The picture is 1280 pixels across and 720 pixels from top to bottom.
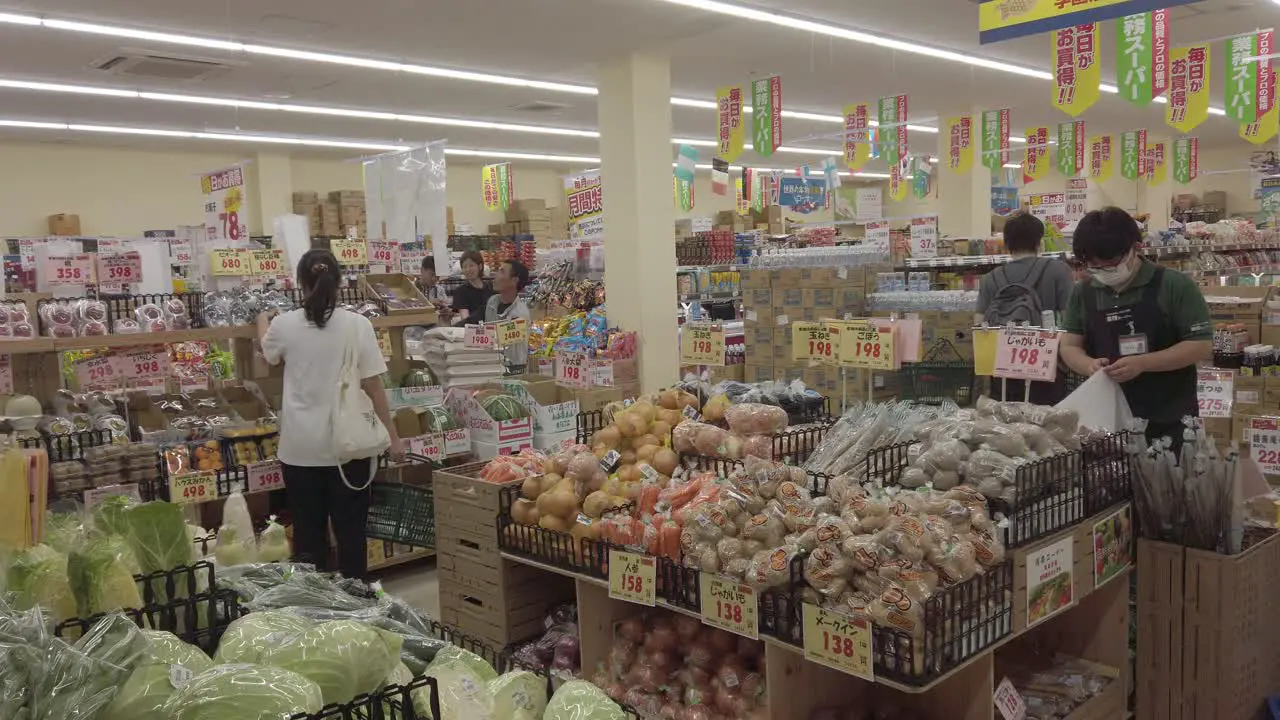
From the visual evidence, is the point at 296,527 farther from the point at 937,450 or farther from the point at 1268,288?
the point at 1268,288

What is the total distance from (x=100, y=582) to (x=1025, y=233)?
4.55 m

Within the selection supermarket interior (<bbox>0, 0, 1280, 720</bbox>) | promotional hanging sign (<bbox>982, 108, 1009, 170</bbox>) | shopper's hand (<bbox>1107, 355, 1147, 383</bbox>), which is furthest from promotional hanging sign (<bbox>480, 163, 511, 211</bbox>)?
shopper's hand (<bbox>1107, 355, 1147, 383</bbox>)

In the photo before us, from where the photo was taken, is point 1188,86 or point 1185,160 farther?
point 1185,160

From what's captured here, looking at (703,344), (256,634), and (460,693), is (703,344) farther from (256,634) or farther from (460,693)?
(256,634)

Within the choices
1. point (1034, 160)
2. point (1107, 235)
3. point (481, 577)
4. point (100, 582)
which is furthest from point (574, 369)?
point (1034, 160)

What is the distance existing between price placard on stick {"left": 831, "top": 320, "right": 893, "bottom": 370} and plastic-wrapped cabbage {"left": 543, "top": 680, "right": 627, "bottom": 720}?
225cm

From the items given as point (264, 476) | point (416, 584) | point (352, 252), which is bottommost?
point (416, 584)

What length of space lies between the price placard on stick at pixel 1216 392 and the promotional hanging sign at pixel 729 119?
502cm

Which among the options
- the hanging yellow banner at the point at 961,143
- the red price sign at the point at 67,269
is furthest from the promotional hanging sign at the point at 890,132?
the red price sign at the point at 67,269

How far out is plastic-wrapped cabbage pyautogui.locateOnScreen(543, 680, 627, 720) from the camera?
1596 millimetres

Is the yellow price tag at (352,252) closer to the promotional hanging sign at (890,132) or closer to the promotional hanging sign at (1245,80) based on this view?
the promotional hanging sign at (890,132)

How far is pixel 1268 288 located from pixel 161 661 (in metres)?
7.68

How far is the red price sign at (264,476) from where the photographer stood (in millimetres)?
4680

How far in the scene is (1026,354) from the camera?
348cm
